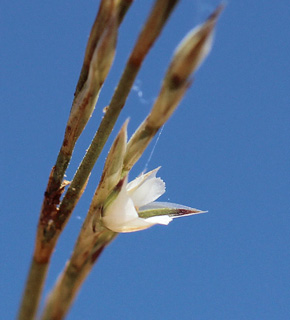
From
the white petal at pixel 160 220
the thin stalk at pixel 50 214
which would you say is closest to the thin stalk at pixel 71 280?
the thin stalk at pixel 50 214

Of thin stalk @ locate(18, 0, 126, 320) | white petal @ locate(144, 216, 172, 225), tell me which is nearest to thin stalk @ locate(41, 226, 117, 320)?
thin stalk @ locate(18, 0, 126, 320)

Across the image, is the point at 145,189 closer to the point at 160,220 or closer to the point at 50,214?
the point at 160,220

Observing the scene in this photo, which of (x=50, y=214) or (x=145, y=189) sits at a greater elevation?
(x=145, y=189)

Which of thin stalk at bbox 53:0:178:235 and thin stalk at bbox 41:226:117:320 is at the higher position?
thin stalk at bbox 53:0:178:235

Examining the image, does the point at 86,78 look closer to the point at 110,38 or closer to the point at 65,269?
the point at 110,38

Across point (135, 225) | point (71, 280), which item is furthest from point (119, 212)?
point (71, 280)

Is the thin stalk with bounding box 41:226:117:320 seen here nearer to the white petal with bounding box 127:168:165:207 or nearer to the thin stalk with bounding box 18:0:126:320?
the thin stalk with bounding box 18:0:126:320

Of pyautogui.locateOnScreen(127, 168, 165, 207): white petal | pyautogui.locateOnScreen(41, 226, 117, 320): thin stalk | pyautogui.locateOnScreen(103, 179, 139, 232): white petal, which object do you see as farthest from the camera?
pyautogui.locateOnScreen(127, 168, 165, 207): white petal
